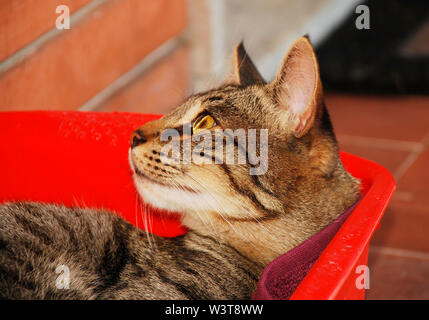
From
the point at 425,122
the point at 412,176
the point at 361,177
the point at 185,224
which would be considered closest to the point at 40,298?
the point at 185,224

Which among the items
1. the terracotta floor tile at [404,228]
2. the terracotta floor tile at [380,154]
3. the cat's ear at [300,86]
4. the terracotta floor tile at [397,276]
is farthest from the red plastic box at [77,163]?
the terracotta floor tile at [380,154]

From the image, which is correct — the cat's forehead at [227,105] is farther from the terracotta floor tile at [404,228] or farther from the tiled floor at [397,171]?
the terracotta floor tile at [404,228]

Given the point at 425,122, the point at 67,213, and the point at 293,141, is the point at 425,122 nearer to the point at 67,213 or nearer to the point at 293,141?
A: the point at 293,141

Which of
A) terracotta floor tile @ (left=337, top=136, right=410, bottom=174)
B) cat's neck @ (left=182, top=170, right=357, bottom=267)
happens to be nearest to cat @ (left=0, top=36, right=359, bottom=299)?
cat's neck @ (left=182, top=170, right=357, bottom=267)

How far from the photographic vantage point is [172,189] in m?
1.16

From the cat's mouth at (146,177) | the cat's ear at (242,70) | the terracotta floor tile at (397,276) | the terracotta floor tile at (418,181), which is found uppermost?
the cat's ear at (242,70)

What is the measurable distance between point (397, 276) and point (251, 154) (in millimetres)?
920

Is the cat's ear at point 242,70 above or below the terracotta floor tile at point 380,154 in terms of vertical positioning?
above

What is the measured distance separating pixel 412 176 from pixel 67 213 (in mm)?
1600

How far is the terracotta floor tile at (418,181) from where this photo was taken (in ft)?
7.34

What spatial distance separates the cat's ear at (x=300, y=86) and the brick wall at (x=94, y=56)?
Answer: 0.38m

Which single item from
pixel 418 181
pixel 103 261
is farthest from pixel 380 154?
pixel 103 261

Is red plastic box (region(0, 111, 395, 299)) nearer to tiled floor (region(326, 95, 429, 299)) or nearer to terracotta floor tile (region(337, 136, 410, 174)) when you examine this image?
tiled floor (region(326, 95, 429, 299))

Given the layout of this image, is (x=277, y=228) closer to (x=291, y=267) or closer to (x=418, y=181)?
(x=291, y=267)
